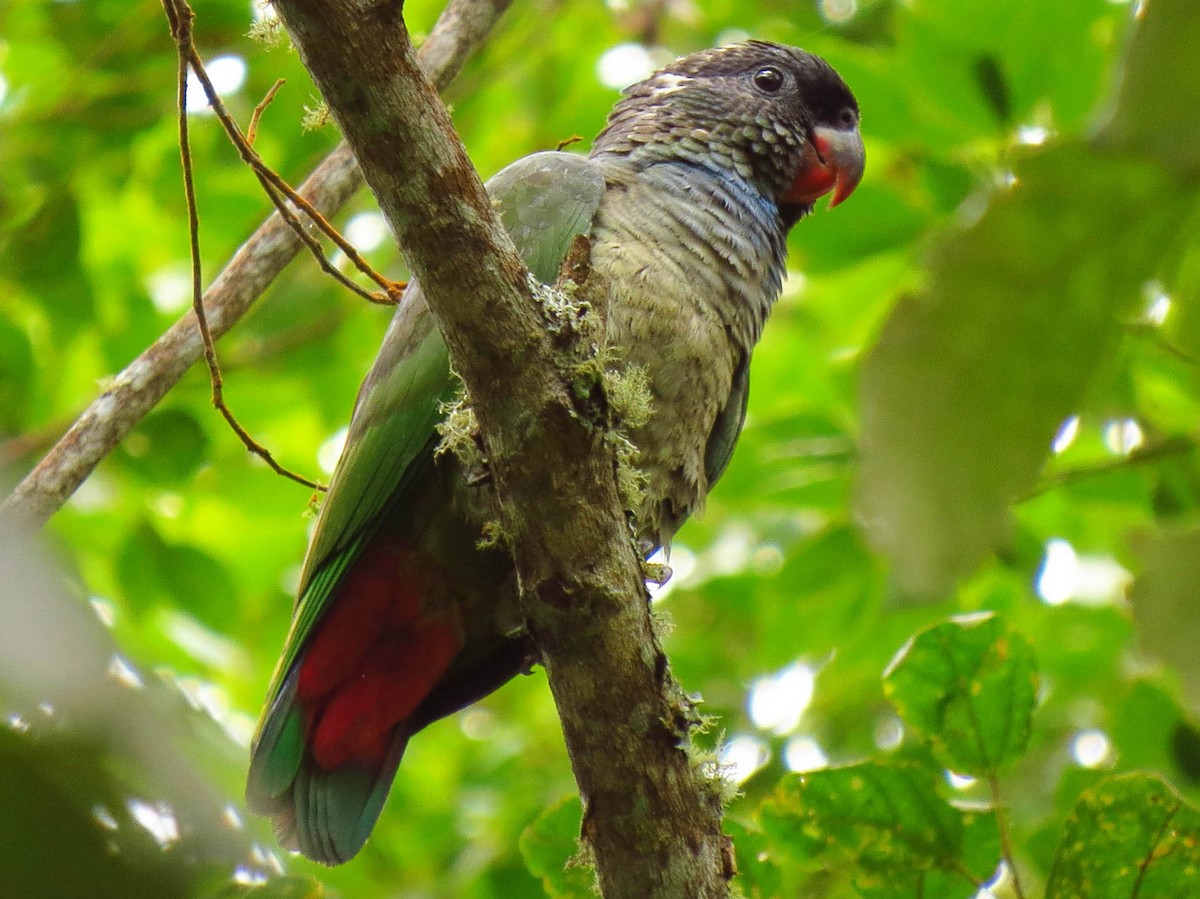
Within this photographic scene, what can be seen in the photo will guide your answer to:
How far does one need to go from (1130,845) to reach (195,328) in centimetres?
194

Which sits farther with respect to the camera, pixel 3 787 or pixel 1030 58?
pixel 1030 58

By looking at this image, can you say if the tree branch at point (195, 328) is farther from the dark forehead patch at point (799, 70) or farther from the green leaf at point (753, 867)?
the green leaf at point (753, 867)

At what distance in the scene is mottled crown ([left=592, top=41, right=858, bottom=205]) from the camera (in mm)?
3072

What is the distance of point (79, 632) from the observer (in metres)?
0.72

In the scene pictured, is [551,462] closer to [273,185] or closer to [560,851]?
[560,851]

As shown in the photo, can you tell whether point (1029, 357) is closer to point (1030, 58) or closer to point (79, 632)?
point (79, 632)

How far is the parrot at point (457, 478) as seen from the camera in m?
2.51

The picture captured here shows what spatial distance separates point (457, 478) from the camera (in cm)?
249

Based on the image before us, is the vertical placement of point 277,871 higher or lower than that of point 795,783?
higher

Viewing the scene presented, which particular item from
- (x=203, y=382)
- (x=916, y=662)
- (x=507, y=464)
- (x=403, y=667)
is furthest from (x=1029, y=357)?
(x=203, y=382)

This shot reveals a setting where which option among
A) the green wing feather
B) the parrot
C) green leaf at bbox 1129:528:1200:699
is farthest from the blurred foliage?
the green wing feather

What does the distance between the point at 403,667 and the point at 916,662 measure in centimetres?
120

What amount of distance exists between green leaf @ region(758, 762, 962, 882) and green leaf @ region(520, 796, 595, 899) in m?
0.40

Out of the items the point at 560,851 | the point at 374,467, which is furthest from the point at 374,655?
the point at 560,851
